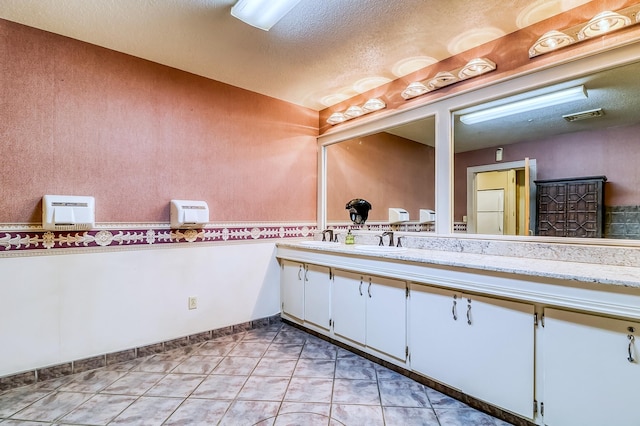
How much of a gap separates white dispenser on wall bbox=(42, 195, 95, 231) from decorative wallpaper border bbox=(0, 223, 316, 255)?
76 mm

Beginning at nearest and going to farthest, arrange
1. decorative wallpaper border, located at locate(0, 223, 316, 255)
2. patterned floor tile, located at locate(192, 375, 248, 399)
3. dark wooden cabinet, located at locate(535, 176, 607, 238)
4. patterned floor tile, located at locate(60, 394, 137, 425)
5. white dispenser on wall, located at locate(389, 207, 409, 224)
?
1. patterned floor tile, located at locate(60, 394, 137, 425)
2. dark wooden cabinet, located at locate(535, 176, 607, 238)
3. patterned floor tile, located at locate(192, 375, 248, 399)
4. decorative wallpaper border, located at locate(0, 223, 316, 255)
5. white dispenser on wall, located at locate(389, 207, 409, 224)

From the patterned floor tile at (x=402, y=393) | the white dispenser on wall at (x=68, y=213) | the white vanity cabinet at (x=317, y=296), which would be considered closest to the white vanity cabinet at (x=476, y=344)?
the patterned floor tile at (x=402, y=393)

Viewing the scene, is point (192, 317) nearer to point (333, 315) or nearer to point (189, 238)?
point (189, 238)

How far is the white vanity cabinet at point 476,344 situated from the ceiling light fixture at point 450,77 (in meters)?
1.56

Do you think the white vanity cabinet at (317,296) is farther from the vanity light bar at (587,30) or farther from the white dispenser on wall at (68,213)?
the vanity light bar at (587,30)

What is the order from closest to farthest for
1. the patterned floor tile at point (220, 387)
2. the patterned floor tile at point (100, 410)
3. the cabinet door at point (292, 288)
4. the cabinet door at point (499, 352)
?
the cabinet door at point (499, 352)
the patterned floor tile at point (100, 410)
the patterned floor tile at point (220, 387)
the cabinet door at point (292, 288)

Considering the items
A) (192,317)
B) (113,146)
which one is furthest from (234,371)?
(113,146)

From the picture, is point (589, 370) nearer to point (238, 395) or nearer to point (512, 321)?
point (512, 321)

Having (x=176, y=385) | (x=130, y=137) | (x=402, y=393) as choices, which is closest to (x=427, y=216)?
(x=402, y=393)

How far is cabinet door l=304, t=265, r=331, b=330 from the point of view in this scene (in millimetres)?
2709

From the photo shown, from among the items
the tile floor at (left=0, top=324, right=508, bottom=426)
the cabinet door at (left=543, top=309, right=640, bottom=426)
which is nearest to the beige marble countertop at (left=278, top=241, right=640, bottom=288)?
the cabinet door at (left=543, top=309, right=640, bottom=426)

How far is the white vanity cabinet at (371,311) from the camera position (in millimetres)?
2154

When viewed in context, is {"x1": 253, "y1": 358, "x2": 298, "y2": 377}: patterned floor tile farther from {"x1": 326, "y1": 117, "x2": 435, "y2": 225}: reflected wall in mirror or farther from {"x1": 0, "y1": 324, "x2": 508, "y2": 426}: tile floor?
{"x1": 326, "y1": 117, "x2": 435, "y2": 225}: reflected wall in mirror

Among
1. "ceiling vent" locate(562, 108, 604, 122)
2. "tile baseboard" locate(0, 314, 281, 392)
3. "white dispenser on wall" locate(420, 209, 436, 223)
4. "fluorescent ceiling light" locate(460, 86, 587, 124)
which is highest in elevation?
"fluorescent ceiling light" locate(460, 86, 587, 124)
